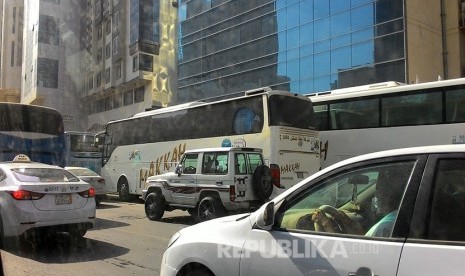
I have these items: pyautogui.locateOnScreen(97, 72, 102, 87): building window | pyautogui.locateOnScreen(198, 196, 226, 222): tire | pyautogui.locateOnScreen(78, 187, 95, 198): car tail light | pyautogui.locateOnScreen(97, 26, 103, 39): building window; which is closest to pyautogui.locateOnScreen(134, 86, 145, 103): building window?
pyautogui.locateOnScreen(97, 72, 102, 87): building window

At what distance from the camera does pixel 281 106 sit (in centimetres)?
1263

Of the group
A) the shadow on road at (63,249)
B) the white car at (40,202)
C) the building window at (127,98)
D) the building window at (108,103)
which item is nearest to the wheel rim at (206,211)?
the shadow on road at (63,249)

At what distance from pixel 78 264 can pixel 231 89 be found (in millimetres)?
31396

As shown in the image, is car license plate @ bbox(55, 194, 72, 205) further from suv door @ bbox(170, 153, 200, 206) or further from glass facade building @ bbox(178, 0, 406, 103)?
glass facade building @ bbox(178, 0, 406, 103)

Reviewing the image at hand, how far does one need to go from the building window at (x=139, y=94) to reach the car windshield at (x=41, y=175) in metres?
41.1

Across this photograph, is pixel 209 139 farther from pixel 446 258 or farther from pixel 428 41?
pixel 428 41

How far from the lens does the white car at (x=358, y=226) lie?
2506 mm

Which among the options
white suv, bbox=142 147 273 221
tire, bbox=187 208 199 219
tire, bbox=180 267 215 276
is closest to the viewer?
tire, bbox=180 267 215 276

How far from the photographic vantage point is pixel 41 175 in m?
8.30

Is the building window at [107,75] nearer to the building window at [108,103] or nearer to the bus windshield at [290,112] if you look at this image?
the building window at [108,103]

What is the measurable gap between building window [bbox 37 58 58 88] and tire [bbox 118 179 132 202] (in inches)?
1733

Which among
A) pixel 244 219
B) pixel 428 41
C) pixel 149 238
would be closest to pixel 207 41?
pixel 428 41

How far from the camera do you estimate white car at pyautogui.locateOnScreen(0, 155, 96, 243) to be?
7504mm

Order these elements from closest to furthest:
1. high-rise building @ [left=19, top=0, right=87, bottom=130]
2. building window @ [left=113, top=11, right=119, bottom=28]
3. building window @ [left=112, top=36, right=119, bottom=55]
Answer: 1. building window @ [left=112, top=36, right=119, bottom=55]
2. building window @ [left=113, top=11, right=119, bottom=28]
3. high-rise building @ [left=19, top=0, right=87, bottom=130]
